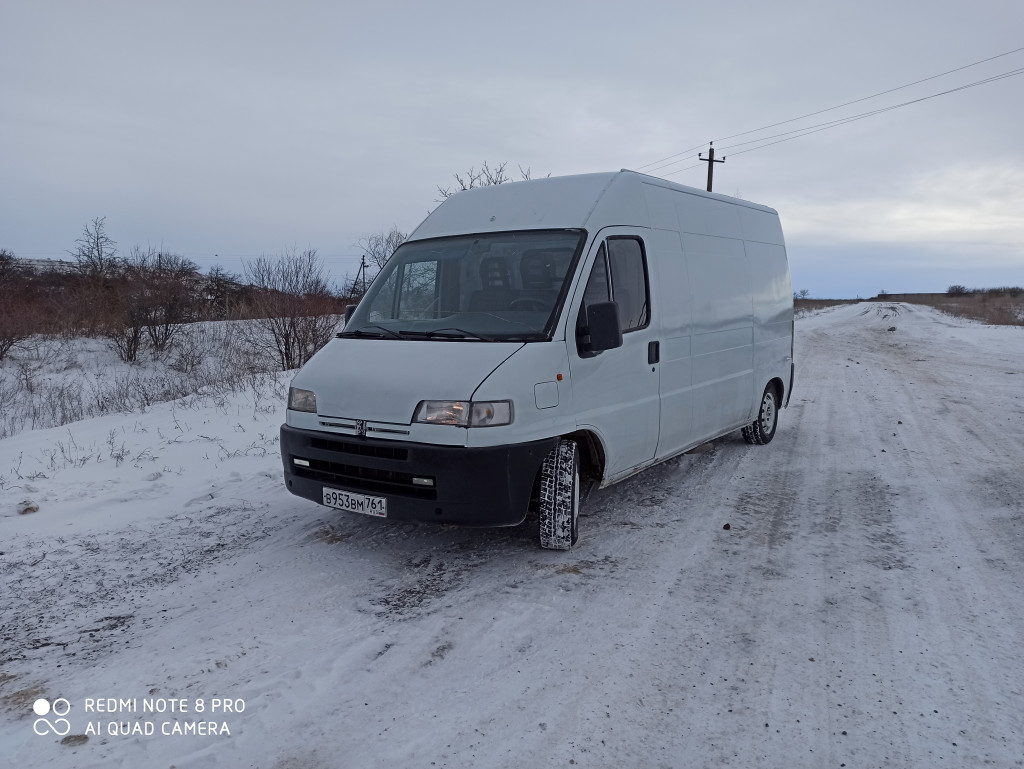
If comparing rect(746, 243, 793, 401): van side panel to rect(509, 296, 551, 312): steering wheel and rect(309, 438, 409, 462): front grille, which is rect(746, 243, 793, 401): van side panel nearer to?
rect(509, 296, 551, 312): steering wheel

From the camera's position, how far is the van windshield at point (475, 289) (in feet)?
15.1

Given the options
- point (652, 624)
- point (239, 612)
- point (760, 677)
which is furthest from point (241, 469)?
point (760, 677)

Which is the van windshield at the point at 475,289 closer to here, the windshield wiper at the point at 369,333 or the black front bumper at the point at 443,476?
the windshield wiper at the point at 369,333

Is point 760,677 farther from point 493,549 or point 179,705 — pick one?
point 179,705

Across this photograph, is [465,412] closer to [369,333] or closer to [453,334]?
[453,334]

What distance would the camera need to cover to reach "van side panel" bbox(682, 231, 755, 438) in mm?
6195

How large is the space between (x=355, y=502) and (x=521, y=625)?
1.39 metres

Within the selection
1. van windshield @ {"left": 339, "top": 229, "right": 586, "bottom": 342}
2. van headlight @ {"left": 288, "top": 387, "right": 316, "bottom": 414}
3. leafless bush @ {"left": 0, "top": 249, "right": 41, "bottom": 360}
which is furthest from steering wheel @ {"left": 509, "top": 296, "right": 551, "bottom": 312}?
leafless bush @ {"left": 0, "top": 249, "right": 41, "bottom": 360}

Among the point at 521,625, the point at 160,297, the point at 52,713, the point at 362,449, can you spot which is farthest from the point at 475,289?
the point at 160,297

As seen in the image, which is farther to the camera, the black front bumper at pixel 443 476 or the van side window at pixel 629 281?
the van side window at pixel 629 281

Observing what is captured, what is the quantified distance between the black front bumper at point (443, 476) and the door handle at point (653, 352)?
4.47 feet

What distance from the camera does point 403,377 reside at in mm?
4262

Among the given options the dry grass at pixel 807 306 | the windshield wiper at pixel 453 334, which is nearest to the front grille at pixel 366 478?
the windshield wiper at pixel 453 334

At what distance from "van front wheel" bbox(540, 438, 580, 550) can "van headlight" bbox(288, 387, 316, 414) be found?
161 centimetres
